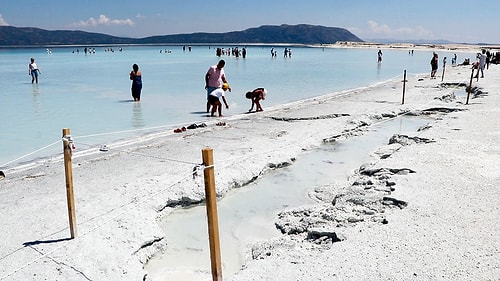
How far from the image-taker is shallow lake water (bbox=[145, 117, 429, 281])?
4.21m

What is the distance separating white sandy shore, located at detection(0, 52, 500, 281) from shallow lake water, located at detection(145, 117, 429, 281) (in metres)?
0.17

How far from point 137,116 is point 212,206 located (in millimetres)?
9259

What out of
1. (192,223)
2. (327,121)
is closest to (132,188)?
(192,223)

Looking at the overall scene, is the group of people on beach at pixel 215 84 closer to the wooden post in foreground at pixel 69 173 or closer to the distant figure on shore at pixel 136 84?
the distant figure on shore at pixel 136 84

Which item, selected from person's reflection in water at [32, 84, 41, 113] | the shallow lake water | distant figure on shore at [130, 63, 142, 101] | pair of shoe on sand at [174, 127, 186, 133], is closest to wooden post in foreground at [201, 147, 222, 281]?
the shallow lake water

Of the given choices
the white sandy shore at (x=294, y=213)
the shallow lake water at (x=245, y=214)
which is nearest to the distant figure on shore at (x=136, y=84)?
the white sandy shore at (x=294, y=213)

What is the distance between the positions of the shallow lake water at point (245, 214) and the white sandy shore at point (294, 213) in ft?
0.56

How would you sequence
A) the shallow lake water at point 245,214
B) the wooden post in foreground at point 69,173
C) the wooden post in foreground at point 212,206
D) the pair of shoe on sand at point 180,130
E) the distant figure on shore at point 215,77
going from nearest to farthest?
the wooden post in foreground at point 212,206 → the wooden post in foreground at point 69,173 → the shallow lake water at point 245,214 → the pair of shoe on sand at point 180,130 → the distant figure on shore at point 215,77

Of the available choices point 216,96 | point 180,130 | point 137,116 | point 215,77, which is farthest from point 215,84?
point 137,116

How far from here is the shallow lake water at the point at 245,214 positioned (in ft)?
13.8

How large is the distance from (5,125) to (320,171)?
8.23 m

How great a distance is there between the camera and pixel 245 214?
539 centimetres

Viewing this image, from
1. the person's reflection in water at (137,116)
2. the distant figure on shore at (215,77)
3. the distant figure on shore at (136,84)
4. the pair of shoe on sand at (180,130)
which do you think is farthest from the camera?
the distant figure on shore at (136,84)

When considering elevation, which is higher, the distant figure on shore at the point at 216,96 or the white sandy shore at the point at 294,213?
the distant figure on shore at the point at 216,96
